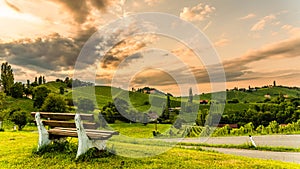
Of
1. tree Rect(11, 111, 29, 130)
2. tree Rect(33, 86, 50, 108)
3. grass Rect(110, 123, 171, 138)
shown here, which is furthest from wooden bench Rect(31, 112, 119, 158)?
tree Rect(33, 86, 50, 108)

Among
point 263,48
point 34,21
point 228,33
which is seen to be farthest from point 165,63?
point 34,21

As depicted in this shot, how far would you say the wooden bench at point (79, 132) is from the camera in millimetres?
5105

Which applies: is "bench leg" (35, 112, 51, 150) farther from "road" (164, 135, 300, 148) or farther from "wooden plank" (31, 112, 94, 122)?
"road" (164, 135, 300, 148)

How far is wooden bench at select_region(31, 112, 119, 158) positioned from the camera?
16.8ft

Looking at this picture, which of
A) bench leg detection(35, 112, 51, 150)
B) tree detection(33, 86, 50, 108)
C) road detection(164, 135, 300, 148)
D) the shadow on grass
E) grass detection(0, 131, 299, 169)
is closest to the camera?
grass detection(0, 131, 299, 169)

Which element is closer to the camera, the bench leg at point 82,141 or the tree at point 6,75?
the bench leg at point 82,141

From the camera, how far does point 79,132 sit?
5125 millimetres

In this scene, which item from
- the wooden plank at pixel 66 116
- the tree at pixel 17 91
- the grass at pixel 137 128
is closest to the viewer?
the wooden plank at pixel 66 116

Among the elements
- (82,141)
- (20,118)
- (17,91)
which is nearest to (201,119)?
(20,118)

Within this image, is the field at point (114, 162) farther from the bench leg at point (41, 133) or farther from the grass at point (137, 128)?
the grass at point (137, 128)

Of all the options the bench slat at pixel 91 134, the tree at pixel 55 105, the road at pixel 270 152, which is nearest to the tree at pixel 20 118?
the tree at pixel 55 105

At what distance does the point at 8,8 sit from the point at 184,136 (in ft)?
43.4

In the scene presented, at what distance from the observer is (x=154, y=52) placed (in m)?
10.8

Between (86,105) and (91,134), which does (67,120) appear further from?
(86,105)
